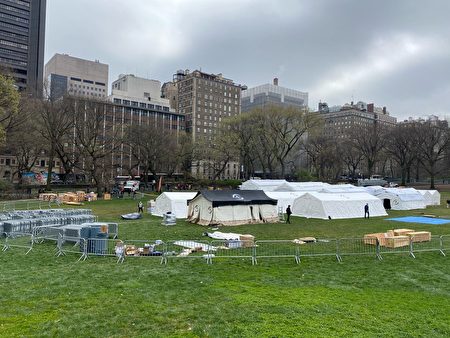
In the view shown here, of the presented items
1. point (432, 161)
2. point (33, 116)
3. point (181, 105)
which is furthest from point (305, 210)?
point (181, 105)

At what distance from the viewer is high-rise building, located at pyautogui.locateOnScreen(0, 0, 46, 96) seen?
12431 centimetres

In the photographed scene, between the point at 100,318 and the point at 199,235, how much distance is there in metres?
14.5

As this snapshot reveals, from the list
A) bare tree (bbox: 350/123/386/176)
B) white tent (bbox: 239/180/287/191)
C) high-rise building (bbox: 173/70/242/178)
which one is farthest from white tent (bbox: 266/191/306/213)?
high-rise building (bbox: 173/70/242/178)

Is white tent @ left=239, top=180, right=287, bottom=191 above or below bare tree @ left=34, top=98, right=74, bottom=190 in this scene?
below

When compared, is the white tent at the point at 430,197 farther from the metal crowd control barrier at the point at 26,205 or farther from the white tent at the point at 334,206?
the metal crowd control barrier at the point at 26,205

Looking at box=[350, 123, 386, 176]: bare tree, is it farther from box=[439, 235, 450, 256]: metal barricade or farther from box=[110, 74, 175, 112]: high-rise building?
box=[110, 74, 175, 112]: high-rise building

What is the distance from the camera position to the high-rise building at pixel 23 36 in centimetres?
12431

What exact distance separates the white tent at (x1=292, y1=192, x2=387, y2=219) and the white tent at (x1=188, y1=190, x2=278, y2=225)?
5.39 m

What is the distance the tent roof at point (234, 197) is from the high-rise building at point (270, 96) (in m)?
138

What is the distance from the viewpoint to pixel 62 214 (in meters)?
25.3

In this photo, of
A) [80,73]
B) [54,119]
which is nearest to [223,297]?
[54,119]

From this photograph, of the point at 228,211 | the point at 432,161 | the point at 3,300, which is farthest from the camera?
the point at 432,161

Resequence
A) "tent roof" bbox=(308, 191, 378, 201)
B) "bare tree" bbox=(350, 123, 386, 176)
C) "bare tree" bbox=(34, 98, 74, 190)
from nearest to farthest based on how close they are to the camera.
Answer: "tent roof" bbox=(308, 191, 378, 201), "bare tree" bbox=(34, 98, 74, 190), "bare tree" bbox=(350, 123, 386, 176)

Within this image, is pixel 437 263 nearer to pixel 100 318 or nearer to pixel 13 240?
pixel 100 318
